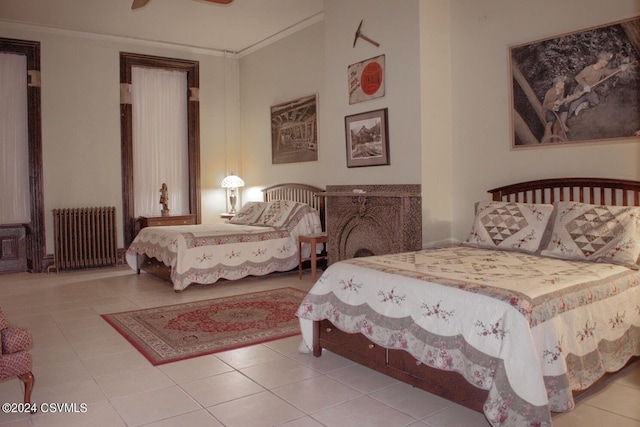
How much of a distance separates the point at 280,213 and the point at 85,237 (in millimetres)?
2761

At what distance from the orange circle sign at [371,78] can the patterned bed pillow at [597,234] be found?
6.92 ft

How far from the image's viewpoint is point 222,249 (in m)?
5.48

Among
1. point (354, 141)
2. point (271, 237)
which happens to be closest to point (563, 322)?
point (354, 141)

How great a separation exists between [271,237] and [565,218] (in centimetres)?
333

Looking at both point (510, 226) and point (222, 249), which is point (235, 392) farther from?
point (222, 249)

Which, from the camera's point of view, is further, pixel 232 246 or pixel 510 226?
pixel 232 246

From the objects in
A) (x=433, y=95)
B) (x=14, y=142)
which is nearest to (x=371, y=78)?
(x=433, y=95)

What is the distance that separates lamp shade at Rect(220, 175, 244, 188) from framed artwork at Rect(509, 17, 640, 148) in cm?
459

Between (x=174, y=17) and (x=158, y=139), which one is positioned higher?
(x=174, y=17)

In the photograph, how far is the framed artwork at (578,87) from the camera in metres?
3.38

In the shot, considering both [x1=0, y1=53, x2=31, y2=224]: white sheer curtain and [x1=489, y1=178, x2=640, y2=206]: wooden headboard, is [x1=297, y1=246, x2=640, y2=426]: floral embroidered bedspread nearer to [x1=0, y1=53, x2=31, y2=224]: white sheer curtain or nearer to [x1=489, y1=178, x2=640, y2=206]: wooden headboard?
[x1=489, y1=178, x2=640, y2=206]: wooden headboard

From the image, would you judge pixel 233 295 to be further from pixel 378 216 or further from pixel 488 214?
pixel 488 214

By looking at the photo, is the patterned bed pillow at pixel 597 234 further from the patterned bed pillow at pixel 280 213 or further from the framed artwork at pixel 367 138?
the patterned bed pillow at pixel 280 213

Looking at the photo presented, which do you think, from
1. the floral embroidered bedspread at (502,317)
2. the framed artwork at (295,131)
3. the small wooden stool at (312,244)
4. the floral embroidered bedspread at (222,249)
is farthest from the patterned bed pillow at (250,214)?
the floral embroidered bedspread at (502,317)
